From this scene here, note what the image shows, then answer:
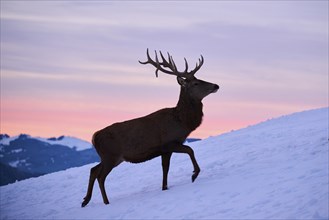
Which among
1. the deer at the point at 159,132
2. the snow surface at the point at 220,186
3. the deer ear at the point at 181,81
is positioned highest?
the deer ear at the point at 181,81

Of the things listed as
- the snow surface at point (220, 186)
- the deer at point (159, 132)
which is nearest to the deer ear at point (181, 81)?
the deer at point (159, 132)

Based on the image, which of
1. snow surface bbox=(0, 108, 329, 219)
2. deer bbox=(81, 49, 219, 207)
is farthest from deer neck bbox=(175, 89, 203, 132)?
snow surface bbox=(0, 108, 329, 219)

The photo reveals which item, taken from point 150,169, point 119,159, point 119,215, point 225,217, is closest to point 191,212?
point 225,217

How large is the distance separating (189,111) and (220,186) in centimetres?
244

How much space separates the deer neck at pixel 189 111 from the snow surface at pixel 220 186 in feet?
5.07

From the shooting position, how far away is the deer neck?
15.9m

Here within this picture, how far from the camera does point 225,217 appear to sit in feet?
40.3

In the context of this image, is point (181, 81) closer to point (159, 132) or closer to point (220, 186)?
point (159, 132)

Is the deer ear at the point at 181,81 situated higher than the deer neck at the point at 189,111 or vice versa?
the deer ear at the point at 181,81

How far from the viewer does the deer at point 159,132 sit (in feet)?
51.4

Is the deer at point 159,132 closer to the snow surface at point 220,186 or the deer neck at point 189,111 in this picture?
the deer neck at point 189,111

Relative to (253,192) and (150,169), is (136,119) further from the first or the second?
(150,169)

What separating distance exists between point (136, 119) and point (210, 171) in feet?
9.16

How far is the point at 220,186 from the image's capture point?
14.5m
